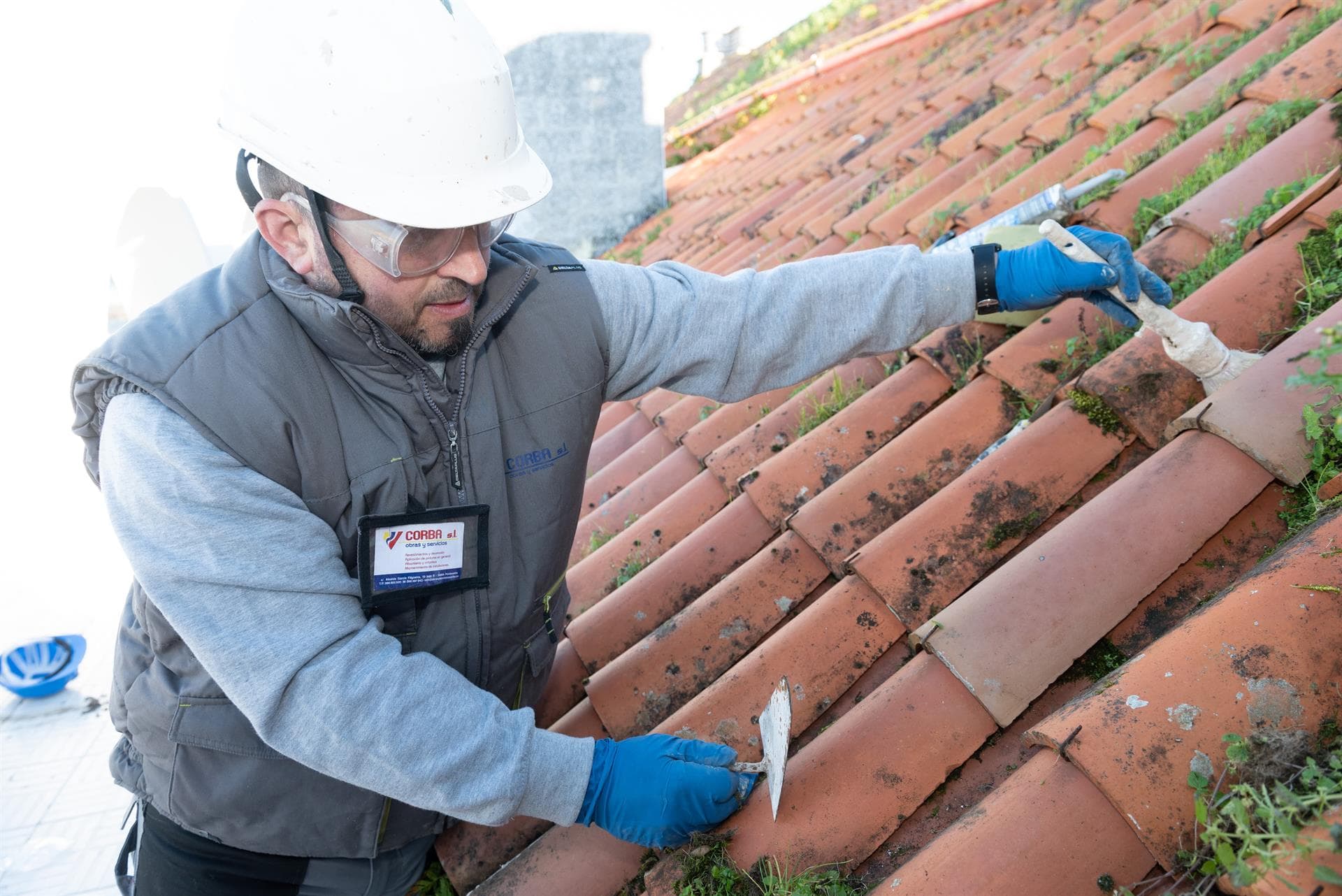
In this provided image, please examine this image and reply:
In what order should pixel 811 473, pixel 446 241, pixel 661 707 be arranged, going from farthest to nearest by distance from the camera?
1. pixel 811 473
2. pixel 661 707
3. pixel 446 241

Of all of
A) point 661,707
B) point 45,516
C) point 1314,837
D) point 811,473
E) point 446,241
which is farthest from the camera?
point 45,516

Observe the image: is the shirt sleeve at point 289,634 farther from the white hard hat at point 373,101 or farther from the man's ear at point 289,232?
the white hard hat at point 373,101

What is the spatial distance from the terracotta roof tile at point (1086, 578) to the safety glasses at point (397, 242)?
48.3 inches

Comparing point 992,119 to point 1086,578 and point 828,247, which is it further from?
point 1086,578

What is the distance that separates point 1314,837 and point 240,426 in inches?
66.8

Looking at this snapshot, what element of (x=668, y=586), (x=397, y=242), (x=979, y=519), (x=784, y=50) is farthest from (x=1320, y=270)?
(x=784, y=50)

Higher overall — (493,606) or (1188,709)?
(1188,709)

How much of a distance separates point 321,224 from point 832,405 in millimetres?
1701

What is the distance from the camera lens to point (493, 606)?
6.07 feet

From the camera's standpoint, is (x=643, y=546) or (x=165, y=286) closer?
(x=643, y=546)

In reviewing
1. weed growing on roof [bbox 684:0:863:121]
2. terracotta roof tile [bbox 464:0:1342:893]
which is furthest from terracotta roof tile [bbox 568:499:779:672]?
weed growing on roof [bbox 684:0:863:121]

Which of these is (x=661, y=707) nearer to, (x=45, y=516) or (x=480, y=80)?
(x=480, y=80)

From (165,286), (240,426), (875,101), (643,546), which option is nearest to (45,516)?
(165,286)

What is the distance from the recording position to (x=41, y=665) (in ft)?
15.5
